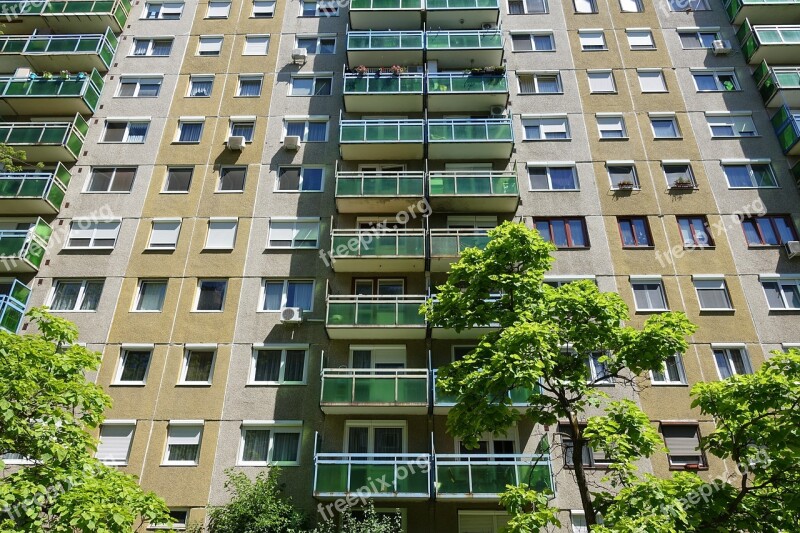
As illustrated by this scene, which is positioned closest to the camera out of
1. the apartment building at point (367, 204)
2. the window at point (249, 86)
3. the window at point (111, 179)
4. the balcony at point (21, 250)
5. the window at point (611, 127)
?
the apartment building at point (367, 204)

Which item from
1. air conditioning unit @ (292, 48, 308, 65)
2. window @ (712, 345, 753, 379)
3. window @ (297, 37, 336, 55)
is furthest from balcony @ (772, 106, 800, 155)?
air conditioning unit @ (292, 48, 308, 65)

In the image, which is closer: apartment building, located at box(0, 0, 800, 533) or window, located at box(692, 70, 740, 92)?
apartment building, located at box(0, 0, 800, 533)

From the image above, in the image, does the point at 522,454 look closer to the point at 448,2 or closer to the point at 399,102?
the point at 399,102

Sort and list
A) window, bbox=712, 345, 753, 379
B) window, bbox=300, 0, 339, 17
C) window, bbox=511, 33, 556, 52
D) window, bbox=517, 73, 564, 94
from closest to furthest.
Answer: window, bbox=712, 345, 753, 379, window, bbox=517, 73, 564, 94, window, bbox=511, 33, 556, 52, window, bbox=300, 0, 339, 17

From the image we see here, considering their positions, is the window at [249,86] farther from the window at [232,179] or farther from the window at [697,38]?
the window at [697,38]

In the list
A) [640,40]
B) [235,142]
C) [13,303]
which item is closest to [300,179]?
[235,142]

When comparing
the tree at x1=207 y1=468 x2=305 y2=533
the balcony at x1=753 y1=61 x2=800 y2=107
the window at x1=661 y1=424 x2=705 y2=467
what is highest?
the balcony at x1=753 y1=61 x2=800 y2=107

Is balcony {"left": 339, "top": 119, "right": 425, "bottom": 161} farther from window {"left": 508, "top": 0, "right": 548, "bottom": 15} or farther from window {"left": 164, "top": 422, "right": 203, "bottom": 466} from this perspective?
window {"left": 164, "top": 422, "right": 203, "bottom": 466}

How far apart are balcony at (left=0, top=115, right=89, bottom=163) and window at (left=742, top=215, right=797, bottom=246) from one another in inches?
1016

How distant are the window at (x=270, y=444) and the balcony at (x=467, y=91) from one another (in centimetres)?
1406

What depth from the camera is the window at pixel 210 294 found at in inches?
814

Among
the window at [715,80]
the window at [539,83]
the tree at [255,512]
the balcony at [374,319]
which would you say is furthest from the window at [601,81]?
the tree at [255,512]

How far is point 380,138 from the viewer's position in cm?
2302

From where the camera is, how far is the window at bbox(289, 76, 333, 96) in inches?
1016
